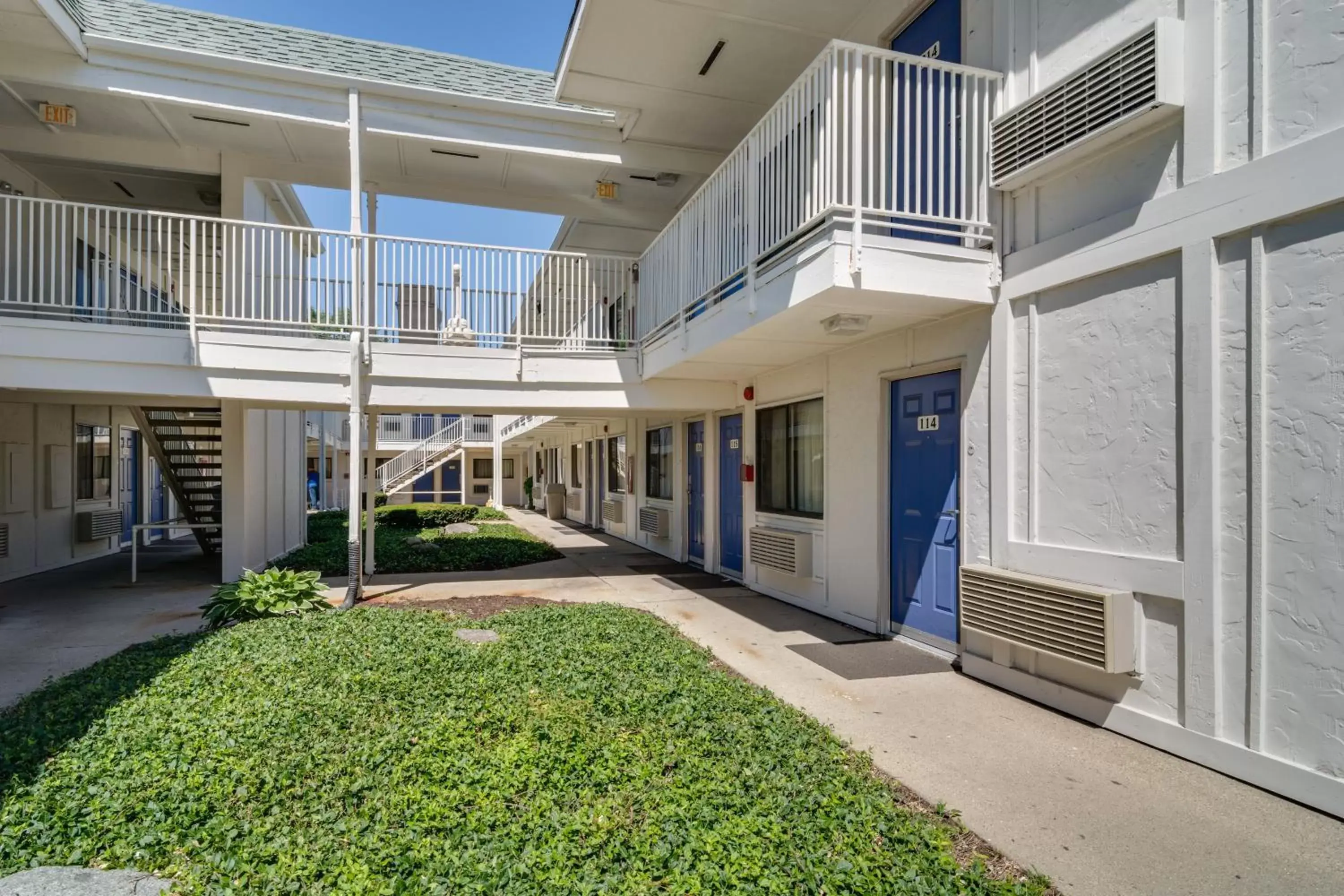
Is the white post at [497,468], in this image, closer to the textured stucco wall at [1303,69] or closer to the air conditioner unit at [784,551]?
Result: the air conditioner unit at [784,551]

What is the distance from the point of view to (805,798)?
3061 mm

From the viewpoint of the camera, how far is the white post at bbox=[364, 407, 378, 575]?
28.0 ft

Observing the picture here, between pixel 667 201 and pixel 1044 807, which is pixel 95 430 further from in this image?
pixel 1044 807

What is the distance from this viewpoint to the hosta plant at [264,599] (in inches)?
257

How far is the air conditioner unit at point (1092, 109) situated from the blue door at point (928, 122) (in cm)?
37

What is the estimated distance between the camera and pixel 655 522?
456 inches

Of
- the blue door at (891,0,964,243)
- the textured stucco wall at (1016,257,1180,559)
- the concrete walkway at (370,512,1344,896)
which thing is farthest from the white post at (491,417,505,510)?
the textured stucco wall at (1016,257,1180,559)

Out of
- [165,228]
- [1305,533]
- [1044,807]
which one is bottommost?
[1044,807]

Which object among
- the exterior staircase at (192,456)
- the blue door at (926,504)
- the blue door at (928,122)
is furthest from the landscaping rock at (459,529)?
the blue door at (928,122)

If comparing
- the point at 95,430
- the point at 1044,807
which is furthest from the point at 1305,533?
the point at 95,430

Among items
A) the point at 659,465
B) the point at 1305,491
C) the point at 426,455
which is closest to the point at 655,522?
the point at 659,465

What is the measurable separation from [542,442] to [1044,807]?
22.3 meters

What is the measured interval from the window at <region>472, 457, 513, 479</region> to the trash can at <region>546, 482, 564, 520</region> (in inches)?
455

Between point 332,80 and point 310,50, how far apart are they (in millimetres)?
809
